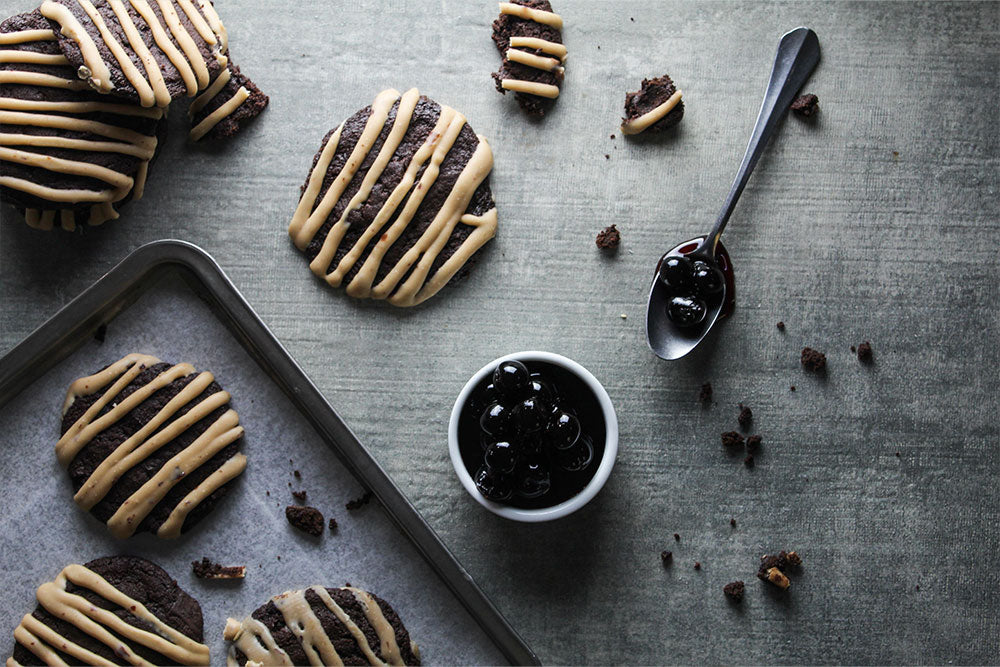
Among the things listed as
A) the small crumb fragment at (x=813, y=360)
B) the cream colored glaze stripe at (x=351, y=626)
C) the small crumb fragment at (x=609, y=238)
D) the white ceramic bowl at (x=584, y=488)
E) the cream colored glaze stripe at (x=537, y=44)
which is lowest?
the cream colored glaze stripe at (x=351, y=626)

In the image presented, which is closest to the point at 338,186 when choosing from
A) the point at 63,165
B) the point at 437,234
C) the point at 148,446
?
the point at 437,234

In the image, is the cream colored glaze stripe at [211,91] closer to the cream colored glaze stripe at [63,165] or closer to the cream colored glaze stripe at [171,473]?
the cream colored glaze stripe at [63,165]

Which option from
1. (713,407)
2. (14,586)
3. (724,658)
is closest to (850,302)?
(713,407)

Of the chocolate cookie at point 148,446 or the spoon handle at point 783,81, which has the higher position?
the spoon handle at point 783,81

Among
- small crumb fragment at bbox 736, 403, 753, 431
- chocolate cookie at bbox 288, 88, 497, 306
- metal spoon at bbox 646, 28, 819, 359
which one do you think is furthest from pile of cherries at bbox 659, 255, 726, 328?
chocolate cookie at bbox 288, 88, 497, 306

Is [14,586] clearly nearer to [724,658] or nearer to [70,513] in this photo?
[70,513]

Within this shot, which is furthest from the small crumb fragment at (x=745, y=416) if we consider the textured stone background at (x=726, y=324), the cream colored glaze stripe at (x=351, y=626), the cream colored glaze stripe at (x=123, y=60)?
the cream colored glaze stripe at (x=123, y=60)

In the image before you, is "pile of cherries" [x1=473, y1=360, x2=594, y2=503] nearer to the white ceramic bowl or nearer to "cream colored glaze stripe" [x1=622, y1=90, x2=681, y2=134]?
the white ceramic bowl
